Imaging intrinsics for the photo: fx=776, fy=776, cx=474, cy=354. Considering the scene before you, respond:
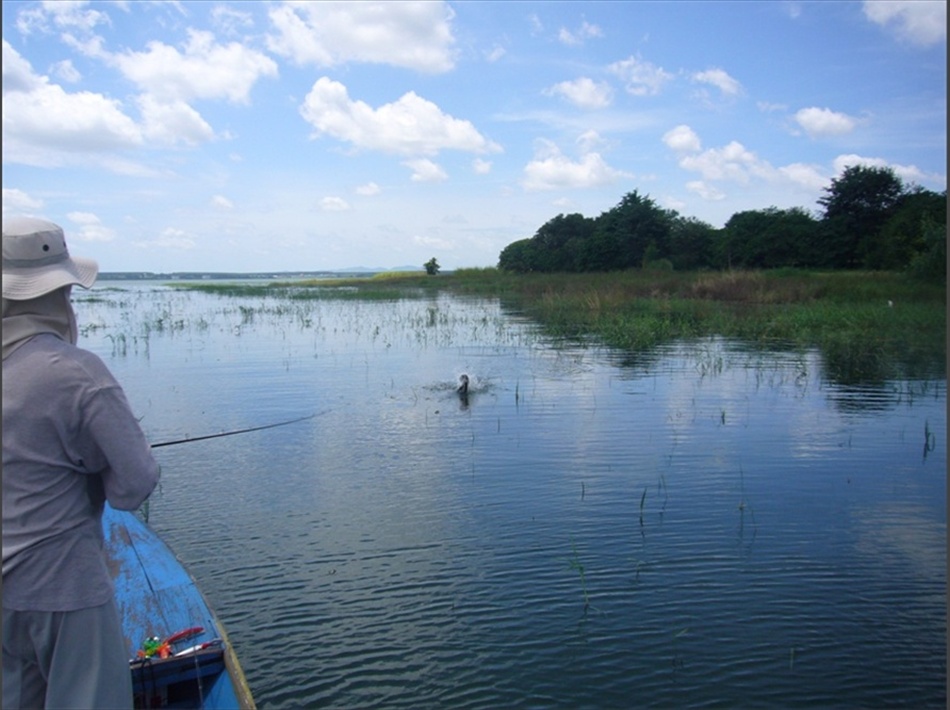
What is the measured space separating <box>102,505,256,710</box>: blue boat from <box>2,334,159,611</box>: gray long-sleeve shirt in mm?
1023

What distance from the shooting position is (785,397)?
12156mm

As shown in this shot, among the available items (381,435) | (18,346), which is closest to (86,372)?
(18,346)

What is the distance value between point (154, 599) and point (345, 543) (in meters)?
2.55

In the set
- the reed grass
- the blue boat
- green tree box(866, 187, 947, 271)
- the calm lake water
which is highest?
green tree box(866, 187, 947, 271)

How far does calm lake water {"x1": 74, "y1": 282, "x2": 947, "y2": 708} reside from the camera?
4859 millimetres

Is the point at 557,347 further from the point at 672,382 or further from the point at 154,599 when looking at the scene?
the point at 154,599

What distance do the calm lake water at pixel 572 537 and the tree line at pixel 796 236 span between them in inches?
601

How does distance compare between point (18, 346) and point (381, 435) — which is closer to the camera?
point (18, 346)

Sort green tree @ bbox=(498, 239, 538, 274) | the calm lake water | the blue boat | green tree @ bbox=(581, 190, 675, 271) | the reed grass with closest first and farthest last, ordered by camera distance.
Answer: the blue boat → the calm lake water → the reed grass → green tree @ bbox=(581, 190, 675, 271) → green tree @ bbox=(498, 239, 538, 274)

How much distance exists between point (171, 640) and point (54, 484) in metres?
1.88

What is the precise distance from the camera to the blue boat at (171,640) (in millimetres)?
3629

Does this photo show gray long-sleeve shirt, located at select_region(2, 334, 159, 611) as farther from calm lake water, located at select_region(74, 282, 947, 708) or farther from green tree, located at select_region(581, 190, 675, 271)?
green tree, located at select_region(581, 190, 675, 271)

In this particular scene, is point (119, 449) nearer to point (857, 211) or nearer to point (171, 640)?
point (171, 640)

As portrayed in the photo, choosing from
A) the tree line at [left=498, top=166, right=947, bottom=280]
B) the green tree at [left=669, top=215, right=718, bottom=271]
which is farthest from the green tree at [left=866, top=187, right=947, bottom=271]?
the green tree at [left=669, top=215, right=718, bottom=271]
